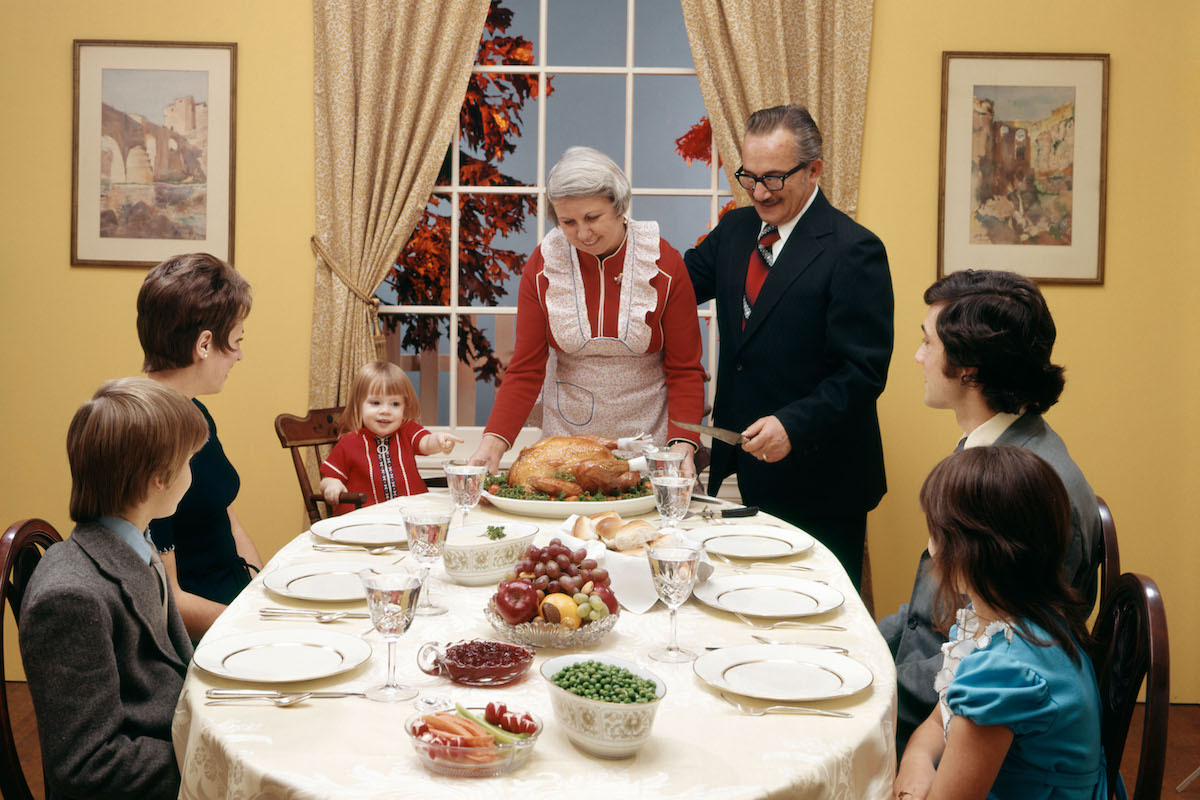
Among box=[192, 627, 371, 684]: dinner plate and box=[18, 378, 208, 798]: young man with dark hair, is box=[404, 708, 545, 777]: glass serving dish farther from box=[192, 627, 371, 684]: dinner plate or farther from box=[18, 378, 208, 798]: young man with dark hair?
box=[18, 378, 208, 798]: young man with dark hair

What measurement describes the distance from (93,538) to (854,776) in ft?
3.32

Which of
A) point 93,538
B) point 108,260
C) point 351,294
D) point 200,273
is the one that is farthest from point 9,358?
point 93,538

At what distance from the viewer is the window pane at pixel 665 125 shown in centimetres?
375

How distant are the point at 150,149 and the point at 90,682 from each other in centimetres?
278

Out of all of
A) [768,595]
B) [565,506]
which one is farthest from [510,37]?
[768,595]

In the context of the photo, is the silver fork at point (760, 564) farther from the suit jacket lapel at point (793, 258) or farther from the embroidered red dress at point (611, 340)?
the suit jacket lapel at point (793, 258)

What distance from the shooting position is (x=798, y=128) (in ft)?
8.39

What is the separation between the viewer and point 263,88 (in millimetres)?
3572

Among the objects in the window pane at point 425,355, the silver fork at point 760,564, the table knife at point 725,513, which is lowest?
the silver fork at point 760,564

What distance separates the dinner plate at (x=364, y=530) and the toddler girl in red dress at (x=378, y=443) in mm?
904

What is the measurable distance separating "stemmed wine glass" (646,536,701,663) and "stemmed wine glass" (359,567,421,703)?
303 mm

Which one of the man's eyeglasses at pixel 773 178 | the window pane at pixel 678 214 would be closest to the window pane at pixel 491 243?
the window pane at pixel 678 214

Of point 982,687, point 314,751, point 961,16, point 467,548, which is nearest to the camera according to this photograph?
point 314,751

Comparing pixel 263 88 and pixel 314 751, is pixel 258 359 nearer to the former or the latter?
pixel 263 88
